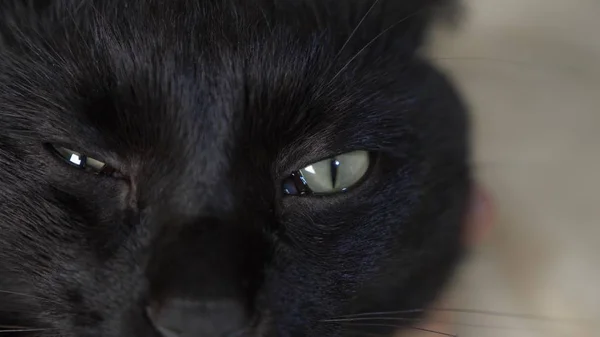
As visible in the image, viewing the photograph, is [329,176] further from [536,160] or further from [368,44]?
[536,160]

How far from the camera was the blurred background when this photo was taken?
1.38m

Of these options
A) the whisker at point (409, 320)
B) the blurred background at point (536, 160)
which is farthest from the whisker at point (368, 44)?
the blurred background at point (536, 160)

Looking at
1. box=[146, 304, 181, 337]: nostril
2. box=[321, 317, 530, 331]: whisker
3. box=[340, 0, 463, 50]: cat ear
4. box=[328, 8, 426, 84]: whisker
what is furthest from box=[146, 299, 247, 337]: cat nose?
box=[340, 0, 463, 50]: cat ear

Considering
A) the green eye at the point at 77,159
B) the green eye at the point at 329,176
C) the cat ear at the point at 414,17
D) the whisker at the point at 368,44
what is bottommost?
the green eye at the point at 77,159

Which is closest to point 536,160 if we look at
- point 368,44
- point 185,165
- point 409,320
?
point 409,320

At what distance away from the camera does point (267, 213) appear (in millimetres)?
787

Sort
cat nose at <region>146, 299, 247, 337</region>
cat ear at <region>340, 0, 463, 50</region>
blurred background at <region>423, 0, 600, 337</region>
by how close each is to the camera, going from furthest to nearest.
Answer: blurred background at <region>423, 0, 600, 337</region>, cat ear at <region>340, 0, 463, 50</region>, cat nose at <region>146, 299, 247, 337</region>

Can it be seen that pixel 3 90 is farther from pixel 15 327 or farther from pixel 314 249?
pixel 314 249

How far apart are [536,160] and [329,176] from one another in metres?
0.84

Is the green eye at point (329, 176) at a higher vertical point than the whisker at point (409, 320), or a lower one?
higher

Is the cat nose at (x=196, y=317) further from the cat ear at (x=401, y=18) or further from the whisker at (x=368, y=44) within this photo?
the cat ear at (x=401, y=18)

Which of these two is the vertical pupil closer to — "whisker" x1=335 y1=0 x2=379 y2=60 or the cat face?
the cat face

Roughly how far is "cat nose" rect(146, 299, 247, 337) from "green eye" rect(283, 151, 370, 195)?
7.6 inches

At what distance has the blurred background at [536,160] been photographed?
4.53 feet
